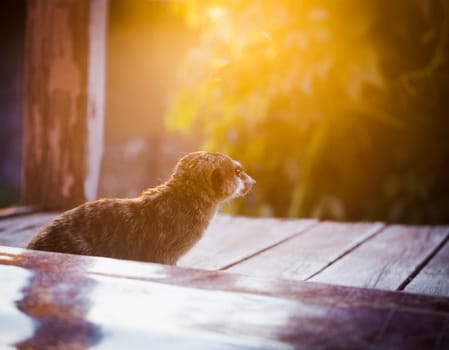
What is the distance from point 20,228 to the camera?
11.6 ft

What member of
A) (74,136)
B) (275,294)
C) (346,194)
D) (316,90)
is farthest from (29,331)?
(346,194)

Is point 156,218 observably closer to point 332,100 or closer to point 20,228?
point 20,228

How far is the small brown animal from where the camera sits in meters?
2.32

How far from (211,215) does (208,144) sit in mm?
3320

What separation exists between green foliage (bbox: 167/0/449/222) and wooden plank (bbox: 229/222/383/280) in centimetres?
140

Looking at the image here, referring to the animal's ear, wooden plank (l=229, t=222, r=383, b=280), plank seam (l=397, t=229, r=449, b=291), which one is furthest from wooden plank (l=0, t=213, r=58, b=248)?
plank seam (l=397, t=229, r=449, b=291)

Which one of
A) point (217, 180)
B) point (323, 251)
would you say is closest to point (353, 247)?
point (323, 251)

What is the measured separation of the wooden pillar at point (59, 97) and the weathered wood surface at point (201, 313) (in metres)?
2.46

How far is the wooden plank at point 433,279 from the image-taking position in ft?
7.80

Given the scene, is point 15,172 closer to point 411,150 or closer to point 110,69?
point 110,69

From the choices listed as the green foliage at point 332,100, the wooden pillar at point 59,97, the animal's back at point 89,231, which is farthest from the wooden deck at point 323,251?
the green foliage at point 332,100

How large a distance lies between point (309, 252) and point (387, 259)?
→ 0.37 m

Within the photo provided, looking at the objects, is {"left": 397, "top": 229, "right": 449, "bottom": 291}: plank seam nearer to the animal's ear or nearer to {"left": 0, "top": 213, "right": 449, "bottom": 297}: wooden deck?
{"left": 0, "top": 213, "right": 449, "bottom": 297}: wooden deck

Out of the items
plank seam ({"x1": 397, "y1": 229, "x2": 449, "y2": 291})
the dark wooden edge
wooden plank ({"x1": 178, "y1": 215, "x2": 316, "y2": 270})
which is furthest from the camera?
the dark wooden edge
